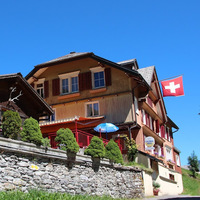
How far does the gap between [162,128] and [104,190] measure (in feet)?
64.0

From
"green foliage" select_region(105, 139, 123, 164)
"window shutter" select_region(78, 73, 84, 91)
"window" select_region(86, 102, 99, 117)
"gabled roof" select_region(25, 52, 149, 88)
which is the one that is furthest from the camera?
"window shutter" select_region(78, 73, 84, 91)

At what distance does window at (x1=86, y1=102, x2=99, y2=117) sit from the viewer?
26.3m

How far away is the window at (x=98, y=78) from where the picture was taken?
87.6 ft

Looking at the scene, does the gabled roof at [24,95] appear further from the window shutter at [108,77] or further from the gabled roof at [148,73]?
the gabled roof at [148,73]

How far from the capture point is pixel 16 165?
39.2ft

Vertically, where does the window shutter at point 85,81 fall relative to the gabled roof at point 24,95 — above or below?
above

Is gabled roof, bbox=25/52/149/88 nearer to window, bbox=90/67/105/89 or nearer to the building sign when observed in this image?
window, bbox=90/67/105/89

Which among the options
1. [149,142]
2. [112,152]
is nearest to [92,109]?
[149,142]

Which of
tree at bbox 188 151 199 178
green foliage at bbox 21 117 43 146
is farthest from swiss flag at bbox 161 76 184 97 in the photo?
tree at bbox 188 151 199 178

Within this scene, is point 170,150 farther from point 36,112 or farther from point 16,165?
point 16,165

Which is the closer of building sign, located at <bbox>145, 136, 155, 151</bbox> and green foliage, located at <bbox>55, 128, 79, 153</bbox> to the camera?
green foliage, located at <bbox>55, 128, 79, 153</bbox>

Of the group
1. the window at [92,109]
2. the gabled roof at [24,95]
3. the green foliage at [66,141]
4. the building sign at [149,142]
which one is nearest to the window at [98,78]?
the window at [92,109]

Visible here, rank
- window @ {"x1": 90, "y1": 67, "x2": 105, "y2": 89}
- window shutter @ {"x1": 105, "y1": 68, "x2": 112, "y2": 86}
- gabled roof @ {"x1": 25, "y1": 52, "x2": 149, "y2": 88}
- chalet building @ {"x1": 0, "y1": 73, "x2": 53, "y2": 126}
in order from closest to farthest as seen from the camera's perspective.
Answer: chalet building @ {"x1": 0, "y1": 73, "x2": 53, "y2": 126} → gabled roof @ {"x1": 25, "y1": 52, "x2": 149, "y2": 88} → window shutter @ {"x1": 105, "y1": 68, "x2": 112, "y2": 86} → window @ {"x1": 90, "y1": 67, "x2": 105, "y2": 89}

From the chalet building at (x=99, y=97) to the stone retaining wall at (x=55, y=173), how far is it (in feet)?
17.4
